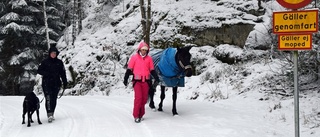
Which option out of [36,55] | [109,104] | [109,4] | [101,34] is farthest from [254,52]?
[109,4]

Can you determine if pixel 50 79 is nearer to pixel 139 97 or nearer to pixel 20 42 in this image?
pixel 139 97

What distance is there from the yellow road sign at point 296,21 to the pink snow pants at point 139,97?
11.7ft

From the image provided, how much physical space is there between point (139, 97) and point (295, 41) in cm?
381

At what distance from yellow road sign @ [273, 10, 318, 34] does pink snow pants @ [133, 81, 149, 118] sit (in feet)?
11.7

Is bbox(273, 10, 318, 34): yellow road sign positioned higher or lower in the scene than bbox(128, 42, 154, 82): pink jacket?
higher

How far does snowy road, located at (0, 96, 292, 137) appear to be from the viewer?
620cm

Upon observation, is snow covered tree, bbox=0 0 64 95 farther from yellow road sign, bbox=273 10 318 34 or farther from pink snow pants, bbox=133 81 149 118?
yellow road sign, bbox=273 10 318 34

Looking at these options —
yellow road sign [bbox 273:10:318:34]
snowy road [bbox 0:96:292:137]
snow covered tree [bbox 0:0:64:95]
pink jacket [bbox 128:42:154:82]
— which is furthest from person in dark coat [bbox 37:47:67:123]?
snow covered tree [bbox 0:0:64:95]

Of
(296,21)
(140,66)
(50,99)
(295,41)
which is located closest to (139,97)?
(140,66)

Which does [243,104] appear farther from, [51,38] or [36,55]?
[51,38]

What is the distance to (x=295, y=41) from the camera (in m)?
4.50

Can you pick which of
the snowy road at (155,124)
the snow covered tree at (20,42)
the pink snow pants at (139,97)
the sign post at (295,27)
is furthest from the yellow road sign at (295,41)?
the snow covered tree at (20,42)

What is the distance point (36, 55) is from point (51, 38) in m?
2.91

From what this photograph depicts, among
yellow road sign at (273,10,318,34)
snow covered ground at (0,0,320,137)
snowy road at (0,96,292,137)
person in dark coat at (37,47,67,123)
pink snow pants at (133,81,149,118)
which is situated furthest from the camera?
person in dark coat at (37,47,67,123)
